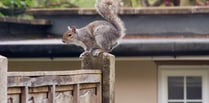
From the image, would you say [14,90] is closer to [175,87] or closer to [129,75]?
[129,75]

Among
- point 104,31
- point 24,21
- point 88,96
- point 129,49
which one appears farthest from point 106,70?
point 24,21

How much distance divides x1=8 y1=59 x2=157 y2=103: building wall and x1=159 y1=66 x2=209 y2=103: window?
0.39 ft

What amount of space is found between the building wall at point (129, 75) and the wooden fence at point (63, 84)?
3.14 m

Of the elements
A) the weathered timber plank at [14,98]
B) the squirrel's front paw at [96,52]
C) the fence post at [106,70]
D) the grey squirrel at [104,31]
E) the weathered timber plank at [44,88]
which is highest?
the grey squirrel at [104,31]

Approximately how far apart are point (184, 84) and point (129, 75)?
27.6 inches

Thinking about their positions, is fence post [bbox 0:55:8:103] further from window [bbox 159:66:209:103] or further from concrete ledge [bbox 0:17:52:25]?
concrete ledge [bbox 0:17:52:25]

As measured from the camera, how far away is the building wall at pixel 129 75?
8.45 metres

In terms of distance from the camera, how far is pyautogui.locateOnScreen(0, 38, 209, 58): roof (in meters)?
7.82

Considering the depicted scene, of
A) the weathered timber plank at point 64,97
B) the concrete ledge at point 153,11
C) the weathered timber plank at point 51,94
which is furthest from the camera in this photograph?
the concrete ledge at point 153,11

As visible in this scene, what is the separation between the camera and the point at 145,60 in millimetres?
8336

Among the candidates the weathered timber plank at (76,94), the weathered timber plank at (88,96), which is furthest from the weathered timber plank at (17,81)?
the weathered timber plank at (88,96)

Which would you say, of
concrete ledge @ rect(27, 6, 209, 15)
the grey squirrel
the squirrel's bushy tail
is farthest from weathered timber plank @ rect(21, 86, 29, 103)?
concrete ledge @ rect(27, 6, 209, 15)

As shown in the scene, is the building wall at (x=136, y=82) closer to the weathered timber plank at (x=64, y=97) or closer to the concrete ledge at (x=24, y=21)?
the concrete ledge at (x=24, y=21)

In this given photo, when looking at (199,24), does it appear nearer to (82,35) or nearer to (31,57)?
(31,57)
